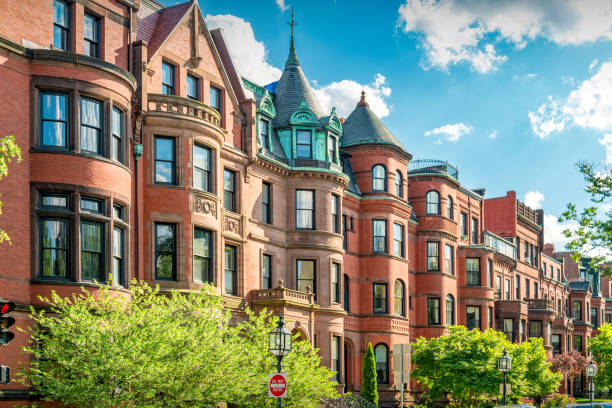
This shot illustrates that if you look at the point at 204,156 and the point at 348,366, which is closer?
the point at 204,156

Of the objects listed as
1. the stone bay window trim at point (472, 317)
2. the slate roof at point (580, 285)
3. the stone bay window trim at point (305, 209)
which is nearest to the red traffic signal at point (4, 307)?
the stone bay window trim at point (305, 209)

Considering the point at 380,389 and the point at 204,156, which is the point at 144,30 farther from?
the point at 380,389

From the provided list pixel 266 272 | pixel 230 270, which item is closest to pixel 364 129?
pixel 266 272

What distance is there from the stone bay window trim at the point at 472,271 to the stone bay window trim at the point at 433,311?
5.95 meters

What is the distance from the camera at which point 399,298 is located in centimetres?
4772

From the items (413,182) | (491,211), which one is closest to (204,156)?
(413,182)

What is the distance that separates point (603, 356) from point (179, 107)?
61075 millimetres

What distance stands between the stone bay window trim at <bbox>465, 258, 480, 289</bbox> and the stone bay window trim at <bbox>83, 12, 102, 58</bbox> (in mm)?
35498

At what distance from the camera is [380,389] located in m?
45.4

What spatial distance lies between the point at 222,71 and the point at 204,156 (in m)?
4.91

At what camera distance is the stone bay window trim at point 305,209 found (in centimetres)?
4009

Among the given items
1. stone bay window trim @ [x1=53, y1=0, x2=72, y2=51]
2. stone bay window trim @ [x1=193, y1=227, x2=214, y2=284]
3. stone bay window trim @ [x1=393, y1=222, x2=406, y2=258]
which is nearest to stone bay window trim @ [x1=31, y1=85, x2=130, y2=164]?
stone bay window trim @ [x1=53, y1=0, x2=72, y2=51]

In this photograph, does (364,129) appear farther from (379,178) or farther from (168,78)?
(168,78)

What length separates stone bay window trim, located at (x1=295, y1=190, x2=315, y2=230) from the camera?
40.1m
